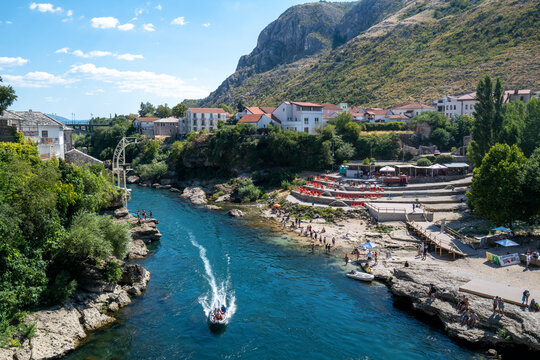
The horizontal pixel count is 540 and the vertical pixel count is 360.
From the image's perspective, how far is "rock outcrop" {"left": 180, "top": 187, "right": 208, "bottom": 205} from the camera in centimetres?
6228

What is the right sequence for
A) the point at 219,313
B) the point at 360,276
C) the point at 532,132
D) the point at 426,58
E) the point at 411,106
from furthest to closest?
the point at 426,58 → the point at 411,106 → the point at 532,132 → the point at 360,276 → the point at 219,313

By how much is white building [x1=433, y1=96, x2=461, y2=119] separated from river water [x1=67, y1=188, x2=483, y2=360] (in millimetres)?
62181

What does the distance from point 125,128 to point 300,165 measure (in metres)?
64.2

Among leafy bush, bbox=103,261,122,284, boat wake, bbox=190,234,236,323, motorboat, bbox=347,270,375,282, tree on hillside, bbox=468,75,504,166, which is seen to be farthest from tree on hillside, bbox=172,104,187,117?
motorboat, bbox=347,270,375,282

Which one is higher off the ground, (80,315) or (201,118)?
(201,118)

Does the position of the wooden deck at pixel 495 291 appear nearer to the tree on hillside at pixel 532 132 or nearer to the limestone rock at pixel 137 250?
the limestone rock at pixel 137 250

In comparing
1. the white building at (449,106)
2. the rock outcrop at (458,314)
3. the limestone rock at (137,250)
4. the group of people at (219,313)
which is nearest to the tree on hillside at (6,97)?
the limestone rock at (137,250)

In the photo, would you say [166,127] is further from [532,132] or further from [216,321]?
[216,321]

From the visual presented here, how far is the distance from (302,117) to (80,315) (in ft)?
198

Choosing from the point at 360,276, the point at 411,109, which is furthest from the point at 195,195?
the point at 411,109

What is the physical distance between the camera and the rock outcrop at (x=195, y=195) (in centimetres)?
6228

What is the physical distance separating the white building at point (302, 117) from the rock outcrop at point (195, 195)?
24.0 metres

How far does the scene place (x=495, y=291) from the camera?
25781mm

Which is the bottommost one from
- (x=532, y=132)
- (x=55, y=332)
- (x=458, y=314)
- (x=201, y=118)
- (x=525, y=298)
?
(x=458, y=314)
